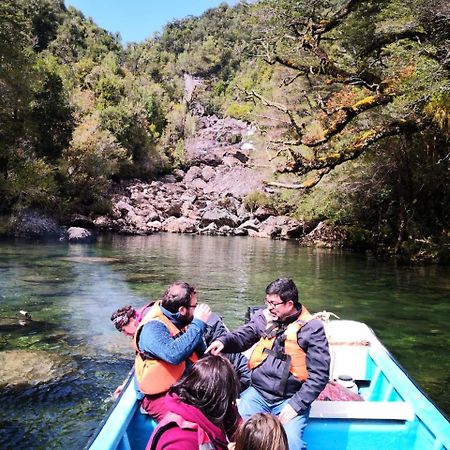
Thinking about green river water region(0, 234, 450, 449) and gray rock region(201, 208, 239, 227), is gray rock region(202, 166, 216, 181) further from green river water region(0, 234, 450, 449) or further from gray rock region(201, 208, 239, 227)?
green river water region(0, 234, 450, 449)

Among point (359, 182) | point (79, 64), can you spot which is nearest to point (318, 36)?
point (359, 182)

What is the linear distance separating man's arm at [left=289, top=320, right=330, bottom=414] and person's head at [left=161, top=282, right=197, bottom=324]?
0.87 meters

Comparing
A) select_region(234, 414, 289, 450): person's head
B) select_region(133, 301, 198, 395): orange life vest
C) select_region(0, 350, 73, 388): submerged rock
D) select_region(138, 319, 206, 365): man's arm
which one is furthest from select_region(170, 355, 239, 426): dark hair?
select_region(0, 350, 73, 388): submerged rock

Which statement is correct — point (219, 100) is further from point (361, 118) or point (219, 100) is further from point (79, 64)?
point (361, 118)

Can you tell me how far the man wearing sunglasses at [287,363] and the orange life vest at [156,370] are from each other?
43cm

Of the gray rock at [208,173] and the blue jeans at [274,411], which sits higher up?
the gray rock at [208,173]

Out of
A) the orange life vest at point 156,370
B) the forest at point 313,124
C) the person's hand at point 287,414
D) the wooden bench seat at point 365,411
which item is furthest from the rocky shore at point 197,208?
the orange life vest at point 156,370

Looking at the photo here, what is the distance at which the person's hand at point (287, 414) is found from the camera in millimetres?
3738

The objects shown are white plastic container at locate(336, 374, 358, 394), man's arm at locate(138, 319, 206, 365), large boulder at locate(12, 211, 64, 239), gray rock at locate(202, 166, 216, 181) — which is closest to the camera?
man's arm at locate(138, 319, 206, 365)

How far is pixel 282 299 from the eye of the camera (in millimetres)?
3941

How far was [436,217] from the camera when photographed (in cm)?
1994

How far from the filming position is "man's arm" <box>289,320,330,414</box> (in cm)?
379

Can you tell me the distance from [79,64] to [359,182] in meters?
41.9

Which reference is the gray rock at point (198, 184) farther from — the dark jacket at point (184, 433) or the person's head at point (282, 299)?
the dark jacket at point (184, 433)
